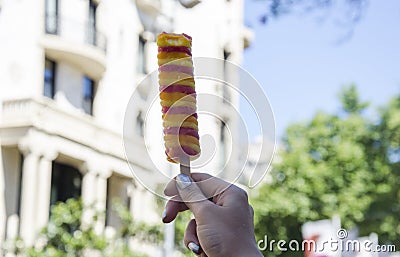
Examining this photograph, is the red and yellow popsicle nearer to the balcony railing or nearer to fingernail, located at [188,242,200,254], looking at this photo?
fingernail, located at [188,242,200,254]

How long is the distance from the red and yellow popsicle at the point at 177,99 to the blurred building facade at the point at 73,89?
4720 millimetres

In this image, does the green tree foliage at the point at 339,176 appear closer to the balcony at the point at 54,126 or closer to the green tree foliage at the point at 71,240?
the balcony at the point at 54,126

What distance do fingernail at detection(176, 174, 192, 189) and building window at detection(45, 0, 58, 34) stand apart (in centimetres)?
630

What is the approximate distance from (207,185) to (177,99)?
0.08m

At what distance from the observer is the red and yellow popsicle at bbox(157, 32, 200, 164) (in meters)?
0.67

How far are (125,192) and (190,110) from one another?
756 centimetres

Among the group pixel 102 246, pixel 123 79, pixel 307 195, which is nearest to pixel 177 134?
pixel 102 246

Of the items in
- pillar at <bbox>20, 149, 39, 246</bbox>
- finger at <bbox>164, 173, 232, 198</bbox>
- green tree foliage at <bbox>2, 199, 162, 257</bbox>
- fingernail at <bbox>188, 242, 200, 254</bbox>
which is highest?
pillar at <bbox>20, 149, 39, 246</bbox>

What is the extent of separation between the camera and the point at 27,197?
6383 mm

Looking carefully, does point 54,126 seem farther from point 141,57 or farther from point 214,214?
point 214,214

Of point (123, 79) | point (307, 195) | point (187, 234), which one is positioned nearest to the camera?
point (187, 234)

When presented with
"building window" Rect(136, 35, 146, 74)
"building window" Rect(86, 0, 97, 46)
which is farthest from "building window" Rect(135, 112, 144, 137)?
"building window" Rect(136, 35, 146, 74)

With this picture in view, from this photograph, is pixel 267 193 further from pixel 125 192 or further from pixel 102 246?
pixel 102 246

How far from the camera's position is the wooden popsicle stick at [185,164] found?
64cm
